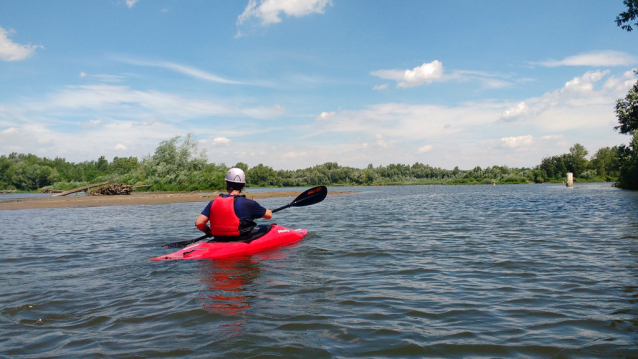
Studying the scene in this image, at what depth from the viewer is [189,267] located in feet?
21.4

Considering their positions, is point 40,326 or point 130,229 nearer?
point 40,326

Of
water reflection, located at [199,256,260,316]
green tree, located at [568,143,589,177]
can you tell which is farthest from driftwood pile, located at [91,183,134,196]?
green tree, located at [568,143,589,177]

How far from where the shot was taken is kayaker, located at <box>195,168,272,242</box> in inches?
284

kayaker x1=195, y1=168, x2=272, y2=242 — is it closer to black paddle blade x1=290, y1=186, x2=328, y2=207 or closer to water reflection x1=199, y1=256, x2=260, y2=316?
water reflection x1=199, y1=256, x2=260, y2=316

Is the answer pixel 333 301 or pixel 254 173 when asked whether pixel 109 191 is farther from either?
pixel 254 173

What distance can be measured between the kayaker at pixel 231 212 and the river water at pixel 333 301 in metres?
0.67

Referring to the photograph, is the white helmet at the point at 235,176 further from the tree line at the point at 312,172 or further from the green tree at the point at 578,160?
the green tree at the point at 578,160

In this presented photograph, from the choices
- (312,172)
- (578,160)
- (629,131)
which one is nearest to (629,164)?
(629,131)

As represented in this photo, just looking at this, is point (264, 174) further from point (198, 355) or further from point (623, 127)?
point (198, 355)

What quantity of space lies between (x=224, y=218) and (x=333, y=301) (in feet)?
11.7

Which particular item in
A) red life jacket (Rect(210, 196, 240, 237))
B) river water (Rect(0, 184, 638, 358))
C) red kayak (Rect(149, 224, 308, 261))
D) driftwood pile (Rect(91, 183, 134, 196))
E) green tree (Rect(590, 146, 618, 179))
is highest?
green tree (Rect(590, 146, 618, 179))

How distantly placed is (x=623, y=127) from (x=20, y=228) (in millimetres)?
37251

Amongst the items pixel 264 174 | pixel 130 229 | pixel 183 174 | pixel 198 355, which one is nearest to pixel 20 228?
pixel 130 229

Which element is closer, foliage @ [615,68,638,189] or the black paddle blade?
the black paddle blade
